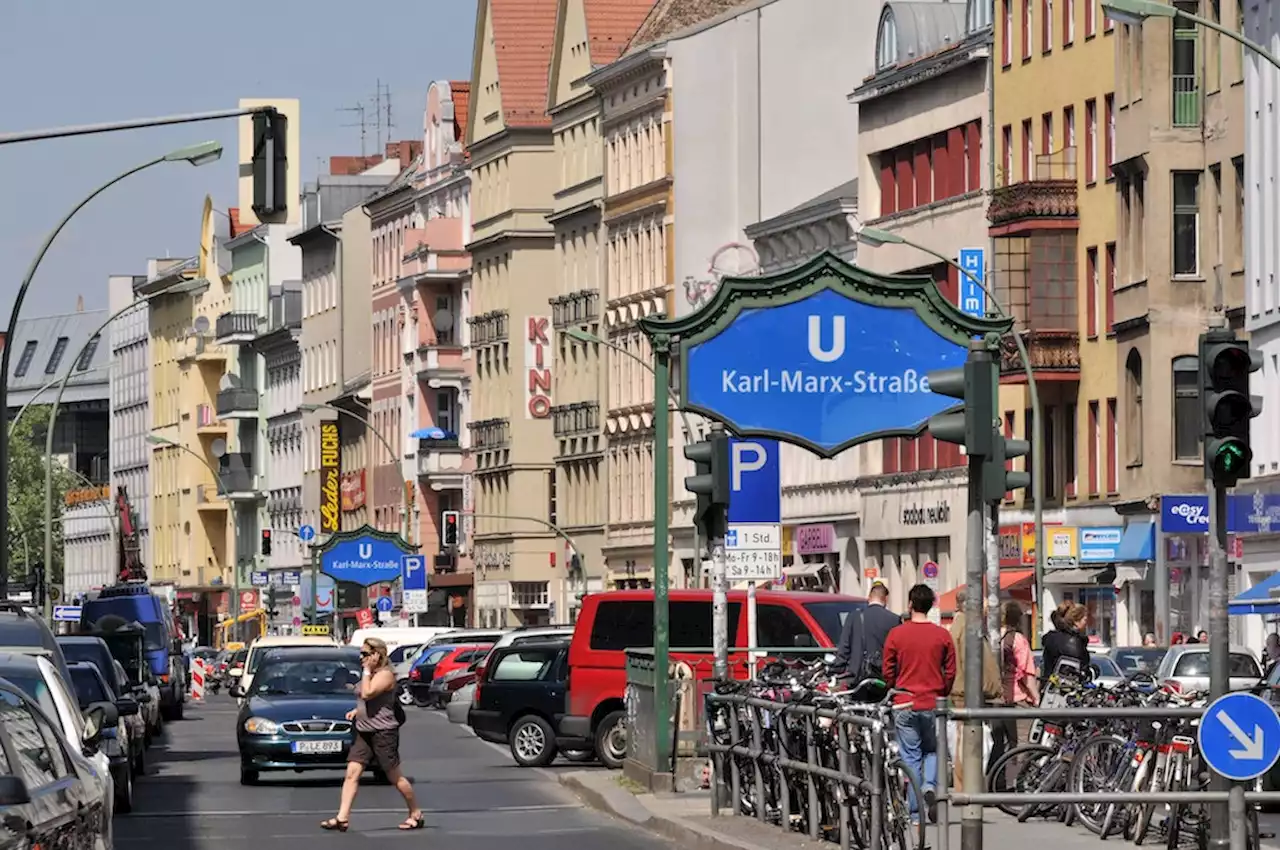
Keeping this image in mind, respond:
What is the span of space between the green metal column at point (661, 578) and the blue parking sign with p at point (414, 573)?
62791mm

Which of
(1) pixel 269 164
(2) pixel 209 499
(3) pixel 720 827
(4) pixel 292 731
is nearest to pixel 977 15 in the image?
(4) pixel 292 731

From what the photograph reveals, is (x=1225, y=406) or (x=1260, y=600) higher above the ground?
(x=1225, y=406)

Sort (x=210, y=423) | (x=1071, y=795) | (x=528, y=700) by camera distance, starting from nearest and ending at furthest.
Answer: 1. (x=1071, y=795)
2. (x=528, y=700)
3. (x=210, y=423)

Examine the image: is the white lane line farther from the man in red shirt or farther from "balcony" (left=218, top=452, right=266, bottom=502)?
"balcony" (left=218, top=452, right=266, bottom=502)

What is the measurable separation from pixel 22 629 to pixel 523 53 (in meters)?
→ 93.7

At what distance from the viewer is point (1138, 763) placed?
20.8 m

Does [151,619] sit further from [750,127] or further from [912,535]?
[750,127]

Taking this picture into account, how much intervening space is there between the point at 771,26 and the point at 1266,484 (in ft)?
133

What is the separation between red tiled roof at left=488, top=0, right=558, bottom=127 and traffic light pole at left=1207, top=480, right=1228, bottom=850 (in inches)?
3914

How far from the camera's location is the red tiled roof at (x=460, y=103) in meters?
131

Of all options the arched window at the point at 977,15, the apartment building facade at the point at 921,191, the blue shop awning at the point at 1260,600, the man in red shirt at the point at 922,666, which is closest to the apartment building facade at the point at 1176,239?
the blue shop awning at the point at 1260,600

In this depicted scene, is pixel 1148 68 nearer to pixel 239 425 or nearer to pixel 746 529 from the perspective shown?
pixel 746 529

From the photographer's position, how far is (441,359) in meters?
126

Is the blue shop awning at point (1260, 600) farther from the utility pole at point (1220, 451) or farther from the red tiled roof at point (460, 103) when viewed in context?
the red tiled roof at point (460, 103)
